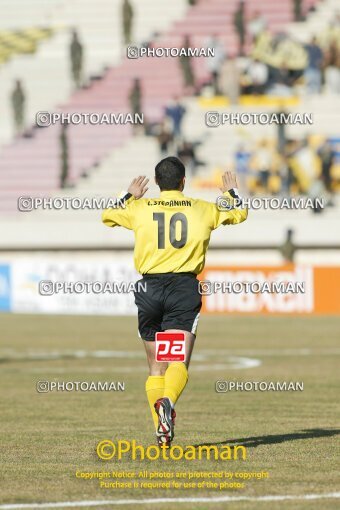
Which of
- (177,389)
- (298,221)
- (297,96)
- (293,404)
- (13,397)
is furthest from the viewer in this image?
(297,96)

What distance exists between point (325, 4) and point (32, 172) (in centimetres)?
1207

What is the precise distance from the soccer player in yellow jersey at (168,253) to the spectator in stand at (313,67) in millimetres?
31819

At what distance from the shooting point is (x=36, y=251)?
42.0 m

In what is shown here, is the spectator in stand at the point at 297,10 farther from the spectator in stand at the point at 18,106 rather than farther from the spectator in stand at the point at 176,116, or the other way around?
the spectator in stand at the point at 18,106

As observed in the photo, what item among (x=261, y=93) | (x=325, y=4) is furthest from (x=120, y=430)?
(x=325, y=4)

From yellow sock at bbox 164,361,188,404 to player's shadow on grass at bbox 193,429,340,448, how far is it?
3.14 ft

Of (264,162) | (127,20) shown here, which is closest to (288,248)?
(264,162)

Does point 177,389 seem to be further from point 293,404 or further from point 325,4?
point 325,4

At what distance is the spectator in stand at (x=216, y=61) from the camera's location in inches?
1713

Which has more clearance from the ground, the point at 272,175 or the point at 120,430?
the point at 272,175

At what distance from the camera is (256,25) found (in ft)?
148

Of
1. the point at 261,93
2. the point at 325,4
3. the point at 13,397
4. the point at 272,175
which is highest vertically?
the point at 325,4

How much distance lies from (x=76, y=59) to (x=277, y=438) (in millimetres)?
34431

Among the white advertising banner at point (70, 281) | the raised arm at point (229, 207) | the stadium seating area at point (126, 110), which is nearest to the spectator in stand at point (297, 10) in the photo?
the stadium seating area at point (126, 110)
